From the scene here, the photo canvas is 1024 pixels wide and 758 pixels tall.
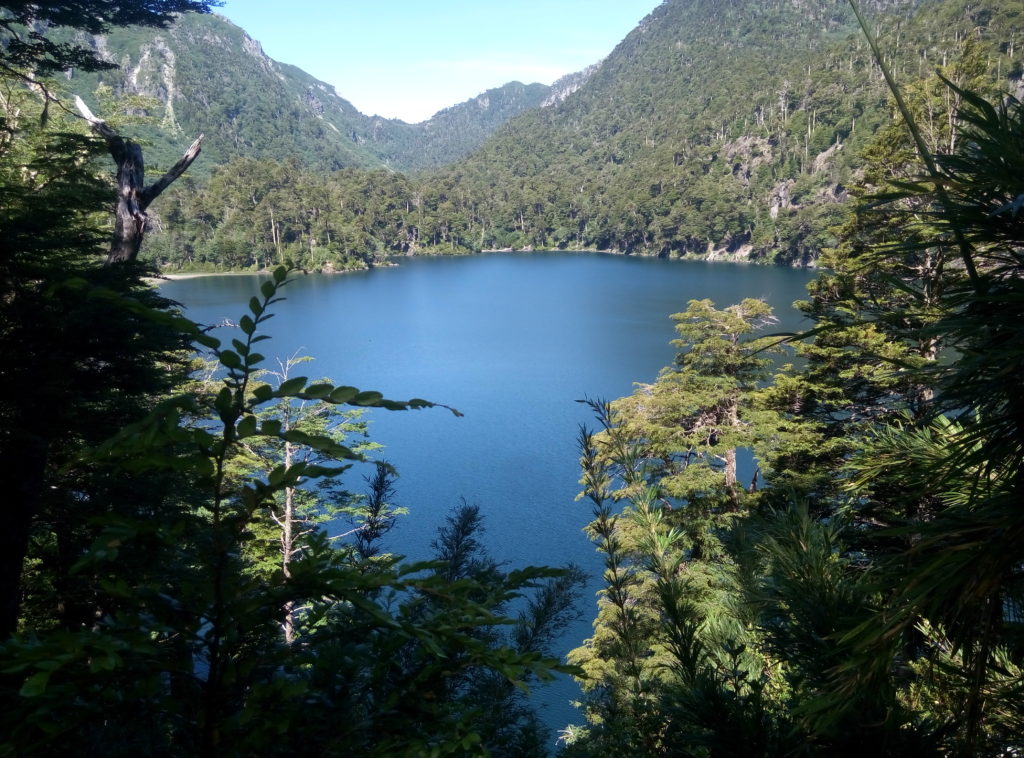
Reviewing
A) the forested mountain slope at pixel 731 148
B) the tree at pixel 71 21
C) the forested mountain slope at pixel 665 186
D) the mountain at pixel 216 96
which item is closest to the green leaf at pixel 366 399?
the tree at pixel 71 21

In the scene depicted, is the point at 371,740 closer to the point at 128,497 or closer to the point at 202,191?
the point at 128,497

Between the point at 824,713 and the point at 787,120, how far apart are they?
357 ft

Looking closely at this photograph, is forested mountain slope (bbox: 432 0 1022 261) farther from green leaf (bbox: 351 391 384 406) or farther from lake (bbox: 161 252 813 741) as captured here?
green leaf (bbox: 351 391 384 406)

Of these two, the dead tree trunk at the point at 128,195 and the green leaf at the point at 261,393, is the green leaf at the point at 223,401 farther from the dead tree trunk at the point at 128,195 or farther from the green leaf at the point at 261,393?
the dead tree trunk at the point at 128,195

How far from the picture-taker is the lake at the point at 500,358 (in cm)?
1642

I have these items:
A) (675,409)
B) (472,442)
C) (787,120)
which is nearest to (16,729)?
(675,409)

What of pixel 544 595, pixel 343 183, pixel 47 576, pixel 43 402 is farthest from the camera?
pixel 343 183

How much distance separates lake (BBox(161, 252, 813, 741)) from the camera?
1642 cm

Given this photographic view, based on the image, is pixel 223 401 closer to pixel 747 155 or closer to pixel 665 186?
pixel 665 186

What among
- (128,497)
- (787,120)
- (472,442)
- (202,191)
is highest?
(787,120)

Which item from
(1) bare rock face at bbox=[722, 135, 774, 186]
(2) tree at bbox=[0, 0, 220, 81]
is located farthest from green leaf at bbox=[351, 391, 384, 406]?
(1) bare rock face at bbox=[722, 135, 774, 186]

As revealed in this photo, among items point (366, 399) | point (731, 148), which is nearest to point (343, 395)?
point (366, 399)

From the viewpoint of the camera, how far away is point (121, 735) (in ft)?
3.86

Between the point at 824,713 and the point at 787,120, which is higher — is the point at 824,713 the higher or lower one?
the lower one
